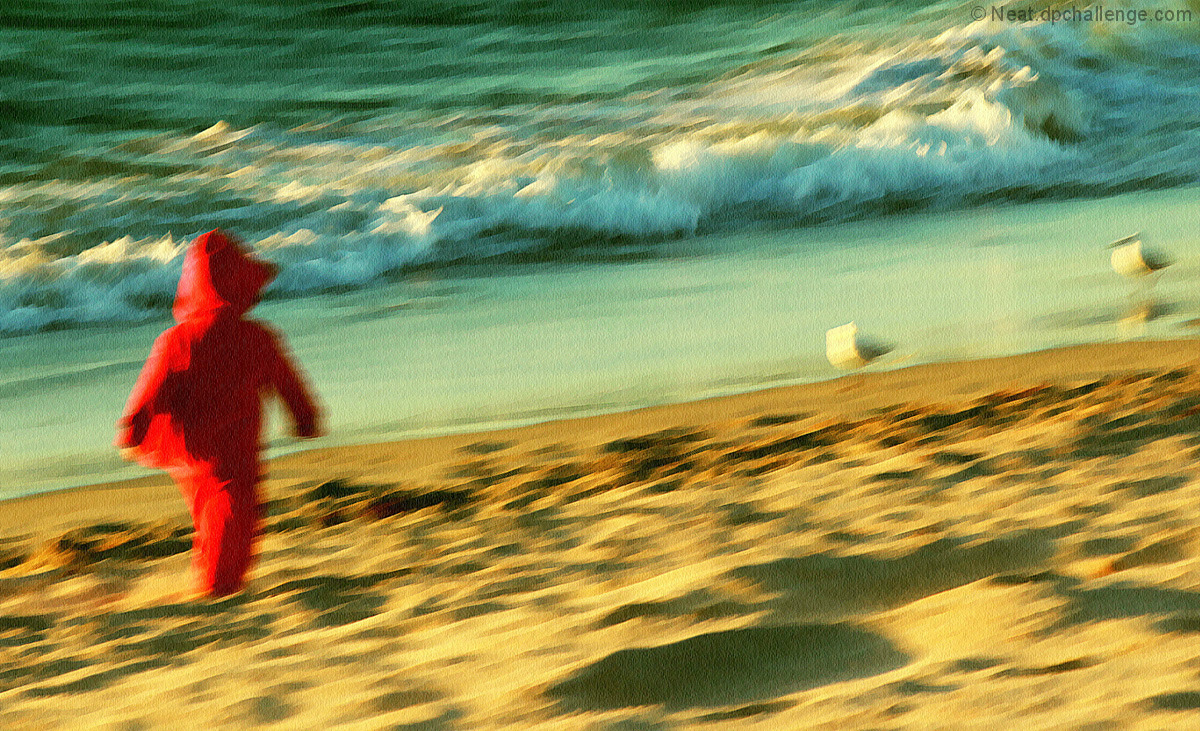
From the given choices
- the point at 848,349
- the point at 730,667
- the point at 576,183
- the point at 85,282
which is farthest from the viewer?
the point at 576,183

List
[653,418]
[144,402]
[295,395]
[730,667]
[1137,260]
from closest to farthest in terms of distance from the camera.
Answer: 1. [730,667]
2. [144,402]
3. [295,395]
4. [653,418]
5. [1137,260]

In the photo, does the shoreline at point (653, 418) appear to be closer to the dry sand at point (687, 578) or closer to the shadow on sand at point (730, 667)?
the dry sand at point (687, 578)

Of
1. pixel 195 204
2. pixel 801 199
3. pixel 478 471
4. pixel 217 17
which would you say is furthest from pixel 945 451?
pixel 195 204

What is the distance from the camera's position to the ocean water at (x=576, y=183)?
174 inches

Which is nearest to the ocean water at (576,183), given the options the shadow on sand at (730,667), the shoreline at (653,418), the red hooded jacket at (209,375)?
the shoreline at (653,418)

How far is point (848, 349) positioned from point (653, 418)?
792 millimetres

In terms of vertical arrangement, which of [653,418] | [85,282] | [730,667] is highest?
[85,282]

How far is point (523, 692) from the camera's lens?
1.95 m

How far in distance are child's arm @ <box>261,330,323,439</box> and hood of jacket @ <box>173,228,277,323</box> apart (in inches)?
5.0

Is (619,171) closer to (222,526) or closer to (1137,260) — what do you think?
(1137,260)

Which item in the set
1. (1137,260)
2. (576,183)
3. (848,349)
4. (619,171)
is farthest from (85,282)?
(1137,260)

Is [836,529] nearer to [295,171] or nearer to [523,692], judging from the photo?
[523,692]

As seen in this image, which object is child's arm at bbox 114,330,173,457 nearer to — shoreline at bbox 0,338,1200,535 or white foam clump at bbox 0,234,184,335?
shoreline at bbox 0,338,1200,535

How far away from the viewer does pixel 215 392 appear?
240 centimetres
